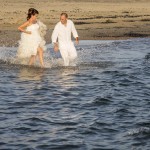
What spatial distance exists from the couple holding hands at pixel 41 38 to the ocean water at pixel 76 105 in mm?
428

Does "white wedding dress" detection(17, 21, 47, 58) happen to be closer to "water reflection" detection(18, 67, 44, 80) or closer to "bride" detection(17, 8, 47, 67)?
"bride" detection(17, 8, 47, 67)

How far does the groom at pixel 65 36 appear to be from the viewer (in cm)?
1599

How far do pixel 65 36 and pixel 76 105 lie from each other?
519 centimetres

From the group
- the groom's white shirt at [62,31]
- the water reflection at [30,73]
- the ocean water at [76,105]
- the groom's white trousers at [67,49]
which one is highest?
the groom's white shirt at [62,31]

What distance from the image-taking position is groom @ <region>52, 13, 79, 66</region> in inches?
629

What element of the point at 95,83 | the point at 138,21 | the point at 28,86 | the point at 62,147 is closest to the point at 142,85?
the point at 95,83

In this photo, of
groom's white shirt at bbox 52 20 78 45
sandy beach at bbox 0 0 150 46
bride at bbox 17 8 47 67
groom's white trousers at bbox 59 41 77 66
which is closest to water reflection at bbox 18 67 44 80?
bride at bbox 17 8 47 67

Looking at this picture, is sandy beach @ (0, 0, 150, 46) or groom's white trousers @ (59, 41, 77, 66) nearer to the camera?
groom's white trousers @ (59, 41, 77, 66)

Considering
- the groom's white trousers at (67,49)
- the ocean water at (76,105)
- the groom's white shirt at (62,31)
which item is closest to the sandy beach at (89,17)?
the groom's white trousers at (67,49)

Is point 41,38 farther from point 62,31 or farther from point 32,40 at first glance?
point 62,31

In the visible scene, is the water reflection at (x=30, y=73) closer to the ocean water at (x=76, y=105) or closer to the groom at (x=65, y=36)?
the ocean water at (x=76, y=105)

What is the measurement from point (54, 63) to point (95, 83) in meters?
3.76

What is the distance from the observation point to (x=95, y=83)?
46.2 ft

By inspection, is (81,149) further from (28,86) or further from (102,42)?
(102,42)
